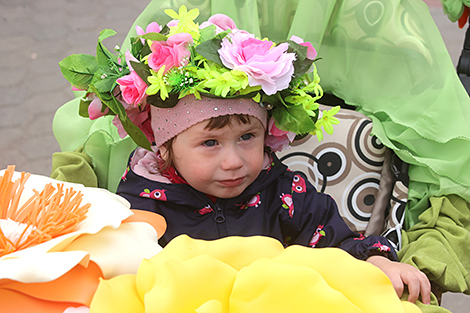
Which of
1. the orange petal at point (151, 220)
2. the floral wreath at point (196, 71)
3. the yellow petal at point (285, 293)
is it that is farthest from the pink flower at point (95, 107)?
the yellow petal at point (285, 293)

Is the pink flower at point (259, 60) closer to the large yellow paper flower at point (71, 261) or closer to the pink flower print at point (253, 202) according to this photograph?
the pink flower print at point (253, 202)

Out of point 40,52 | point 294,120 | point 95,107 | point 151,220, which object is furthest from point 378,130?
point 40,52

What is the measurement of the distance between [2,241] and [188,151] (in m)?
0.55

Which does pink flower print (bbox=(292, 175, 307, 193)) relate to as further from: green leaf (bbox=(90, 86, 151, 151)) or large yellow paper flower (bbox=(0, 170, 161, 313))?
large yellow paper flower (bbox=(0, 170, 161, 313))

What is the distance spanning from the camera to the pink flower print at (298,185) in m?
1.12

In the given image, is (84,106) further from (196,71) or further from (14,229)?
(14,229)

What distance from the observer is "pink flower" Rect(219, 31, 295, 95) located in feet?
2.73

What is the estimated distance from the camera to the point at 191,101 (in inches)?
36.4

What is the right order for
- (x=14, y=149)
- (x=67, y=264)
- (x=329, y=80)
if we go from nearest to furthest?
1. (x=67, y=264)
2. (x=329, y=80)
3. (x=14, y=149)

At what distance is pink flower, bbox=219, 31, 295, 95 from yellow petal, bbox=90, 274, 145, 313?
52 cm

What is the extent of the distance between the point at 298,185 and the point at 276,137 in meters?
0.14

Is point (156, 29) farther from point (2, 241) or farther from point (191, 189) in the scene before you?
point (2, 241)

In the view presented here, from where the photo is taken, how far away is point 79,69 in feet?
3.08

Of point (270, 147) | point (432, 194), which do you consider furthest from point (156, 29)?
point (432, 194)
